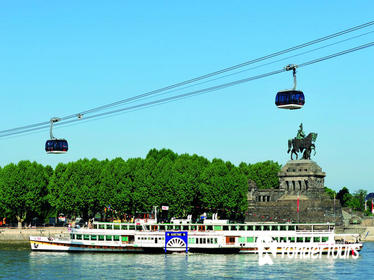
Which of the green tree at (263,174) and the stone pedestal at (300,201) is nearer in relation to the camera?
the stone pedestal at (300,201)

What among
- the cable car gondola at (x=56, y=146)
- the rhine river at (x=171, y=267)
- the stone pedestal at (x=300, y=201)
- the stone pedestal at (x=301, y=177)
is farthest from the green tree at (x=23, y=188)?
the cable car gondola at (x=56, y=146)

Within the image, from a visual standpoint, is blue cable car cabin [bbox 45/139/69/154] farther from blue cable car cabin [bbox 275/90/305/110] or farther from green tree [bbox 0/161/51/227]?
green tree [bbox 0/161/51/227]

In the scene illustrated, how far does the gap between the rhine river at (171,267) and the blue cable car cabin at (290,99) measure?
21661mm

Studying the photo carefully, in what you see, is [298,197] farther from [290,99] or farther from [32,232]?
[290,99]

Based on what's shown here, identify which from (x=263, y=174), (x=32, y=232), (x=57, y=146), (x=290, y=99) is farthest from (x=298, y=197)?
(x=290, y=99)

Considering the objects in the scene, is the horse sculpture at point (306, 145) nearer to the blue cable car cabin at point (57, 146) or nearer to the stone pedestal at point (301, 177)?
the stone pedestal at point (301, 177)

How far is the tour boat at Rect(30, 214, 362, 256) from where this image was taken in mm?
88250

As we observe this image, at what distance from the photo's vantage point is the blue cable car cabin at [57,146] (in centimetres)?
6397

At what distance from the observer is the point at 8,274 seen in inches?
2734

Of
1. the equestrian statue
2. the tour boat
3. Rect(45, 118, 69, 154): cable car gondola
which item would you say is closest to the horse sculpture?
the equestrian statue

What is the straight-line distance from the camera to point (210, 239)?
90.3 m

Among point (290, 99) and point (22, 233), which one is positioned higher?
point (290, 99)

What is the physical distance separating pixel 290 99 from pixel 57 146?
23.5m

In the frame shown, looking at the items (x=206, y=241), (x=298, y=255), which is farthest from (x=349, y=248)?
(x=206, y=241)
